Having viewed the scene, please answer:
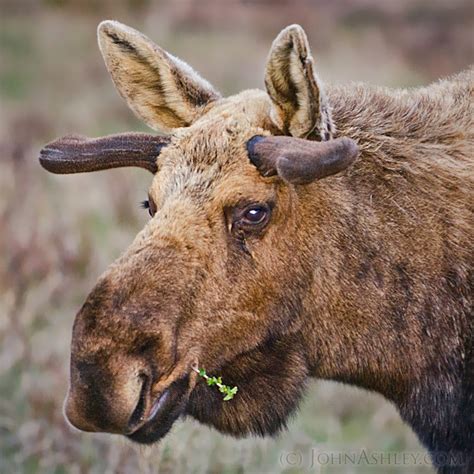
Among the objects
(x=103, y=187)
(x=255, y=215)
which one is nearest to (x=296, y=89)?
(x=255, y=215)

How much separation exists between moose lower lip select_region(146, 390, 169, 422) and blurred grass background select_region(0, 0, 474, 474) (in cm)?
122

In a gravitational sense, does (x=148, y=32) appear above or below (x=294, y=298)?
above

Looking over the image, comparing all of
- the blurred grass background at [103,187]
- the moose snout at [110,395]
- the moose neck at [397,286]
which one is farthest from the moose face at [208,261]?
the blurred grass background at [103,187]

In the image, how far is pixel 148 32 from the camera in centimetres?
2275

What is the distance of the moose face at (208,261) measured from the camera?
4.66 meters

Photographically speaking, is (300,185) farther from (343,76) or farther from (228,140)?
(343,76)

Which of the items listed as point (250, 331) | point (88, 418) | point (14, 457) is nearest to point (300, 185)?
point (250, 331)

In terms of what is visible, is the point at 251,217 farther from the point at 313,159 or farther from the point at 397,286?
the point at 397,286

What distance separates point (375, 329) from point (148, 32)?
18062 mm

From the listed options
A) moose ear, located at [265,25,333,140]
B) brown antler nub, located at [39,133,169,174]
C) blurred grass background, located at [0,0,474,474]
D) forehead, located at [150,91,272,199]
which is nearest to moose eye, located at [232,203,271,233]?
forehead, located at [150,91,272,199]

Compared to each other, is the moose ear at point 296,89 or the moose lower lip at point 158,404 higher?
the moose ear at point 296,89

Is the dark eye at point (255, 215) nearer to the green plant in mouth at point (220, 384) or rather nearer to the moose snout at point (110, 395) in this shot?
the green plant in mouth at point (220, 384)

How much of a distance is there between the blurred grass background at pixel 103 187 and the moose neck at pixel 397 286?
673mm

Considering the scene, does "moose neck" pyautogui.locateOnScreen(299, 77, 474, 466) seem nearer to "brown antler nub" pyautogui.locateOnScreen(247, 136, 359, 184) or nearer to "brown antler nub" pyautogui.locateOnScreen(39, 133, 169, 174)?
"brown antler nub" pyautogui.locateOnScreen(247, 136, 359, 184)
